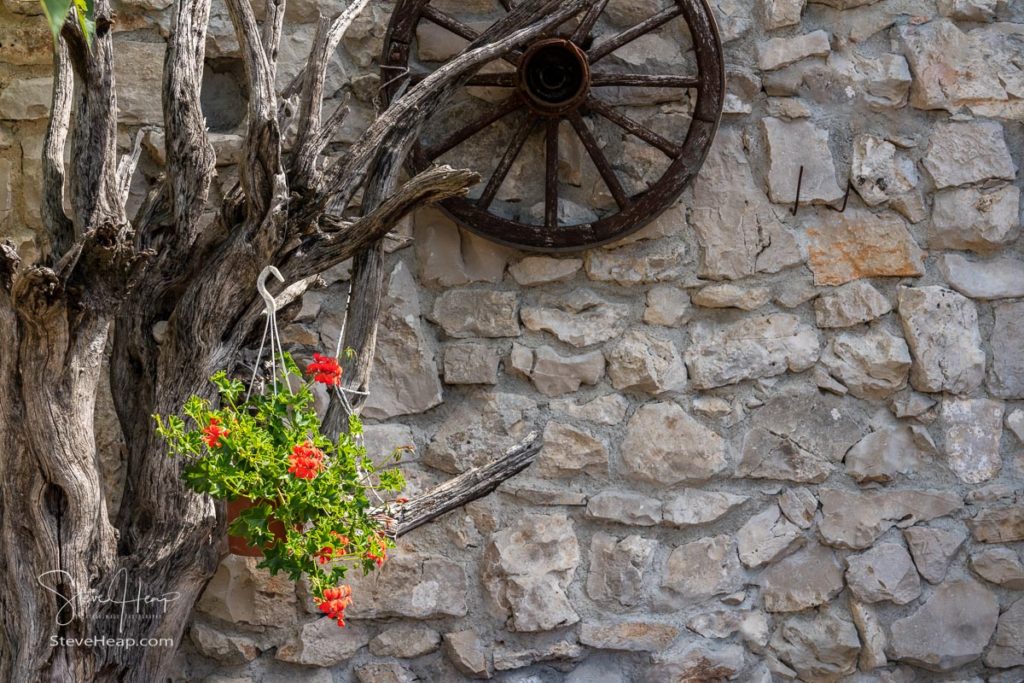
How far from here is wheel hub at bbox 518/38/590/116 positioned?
2207mm

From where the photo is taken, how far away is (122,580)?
1706mm

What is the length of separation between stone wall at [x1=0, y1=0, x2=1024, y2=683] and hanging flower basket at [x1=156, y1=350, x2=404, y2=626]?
0.60m

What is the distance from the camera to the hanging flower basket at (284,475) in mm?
1584

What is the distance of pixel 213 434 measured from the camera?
157 cm

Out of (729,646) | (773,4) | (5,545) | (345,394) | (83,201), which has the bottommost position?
(729,646)

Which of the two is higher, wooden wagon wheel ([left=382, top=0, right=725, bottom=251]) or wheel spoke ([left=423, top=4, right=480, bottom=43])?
wheel spoke ([left=423, top=4, right=480, bottom=43])

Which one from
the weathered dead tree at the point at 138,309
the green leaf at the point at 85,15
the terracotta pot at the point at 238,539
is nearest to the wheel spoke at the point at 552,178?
the weathered dead tree at the point at 138,309

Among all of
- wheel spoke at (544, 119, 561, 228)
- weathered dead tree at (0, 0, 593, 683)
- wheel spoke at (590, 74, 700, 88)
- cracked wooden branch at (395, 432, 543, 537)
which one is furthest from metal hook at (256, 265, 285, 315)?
wheel spoke at (590, 74, 700, 88)

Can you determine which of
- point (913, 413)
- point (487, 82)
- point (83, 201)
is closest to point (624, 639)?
point (913, 413)

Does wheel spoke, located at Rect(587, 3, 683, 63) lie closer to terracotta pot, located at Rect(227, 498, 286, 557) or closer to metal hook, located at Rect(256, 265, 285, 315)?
metal hook, located at Rect(256, 265, 285, 315)

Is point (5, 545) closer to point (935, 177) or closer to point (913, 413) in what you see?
point (913, 413)

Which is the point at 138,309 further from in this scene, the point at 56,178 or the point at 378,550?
the point at 378,550

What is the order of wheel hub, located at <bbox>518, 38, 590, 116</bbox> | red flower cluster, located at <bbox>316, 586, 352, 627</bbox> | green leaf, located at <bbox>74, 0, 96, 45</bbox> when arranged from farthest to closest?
wheel hub, located at <bbox>518, 38, 590, 116</bbox> → red flower cluster, located at <bbox>316, 586, 352, 627</bbox> → green leaf, located at <bbox>74, 0, 96, 45</bbox>

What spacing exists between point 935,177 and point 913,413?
553 millimetres
